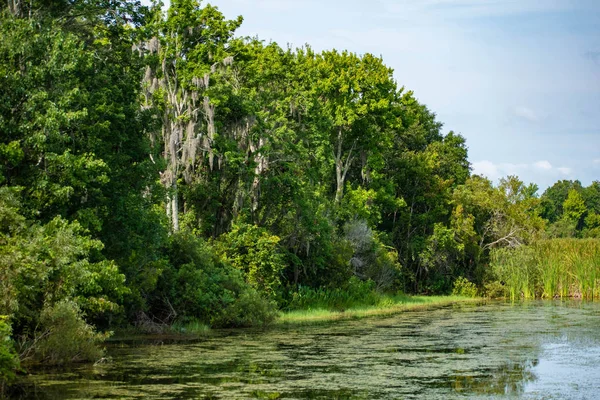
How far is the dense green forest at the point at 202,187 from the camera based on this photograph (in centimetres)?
1884

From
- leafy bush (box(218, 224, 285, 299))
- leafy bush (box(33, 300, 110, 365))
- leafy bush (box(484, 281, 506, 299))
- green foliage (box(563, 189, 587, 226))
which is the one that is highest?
green foliage (box(563, 189, 587, 226))

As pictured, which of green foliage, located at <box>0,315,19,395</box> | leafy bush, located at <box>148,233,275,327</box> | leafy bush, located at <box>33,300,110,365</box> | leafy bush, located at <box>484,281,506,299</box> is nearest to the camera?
green foliage, located at <box>0,315,19,395</box>

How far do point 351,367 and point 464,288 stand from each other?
123 feet

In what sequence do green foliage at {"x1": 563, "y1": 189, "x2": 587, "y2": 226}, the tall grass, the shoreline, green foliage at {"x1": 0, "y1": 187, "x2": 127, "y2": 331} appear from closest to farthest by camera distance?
green foliage at {"x1": 0, "y1": 187, "x2": 127, "y2": 331}, the shoreline, the tall grass, green foliage at {"x1": 563, "y1": 189, "x2": 587, "y2": 226}

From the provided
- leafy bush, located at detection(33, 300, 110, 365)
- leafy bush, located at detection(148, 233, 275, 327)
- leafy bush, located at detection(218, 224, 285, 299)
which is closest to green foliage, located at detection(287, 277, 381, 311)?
leafy bush, located at detection(218, 224, 285, 299)

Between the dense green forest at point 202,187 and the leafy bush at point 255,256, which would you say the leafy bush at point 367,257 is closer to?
the dense green forest at point 202,187

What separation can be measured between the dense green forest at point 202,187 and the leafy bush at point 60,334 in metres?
0.04

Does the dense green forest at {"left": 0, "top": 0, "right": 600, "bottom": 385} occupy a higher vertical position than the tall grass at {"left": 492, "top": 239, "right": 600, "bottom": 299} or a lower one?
higher

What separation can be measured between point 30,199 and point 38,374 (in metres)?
5.30

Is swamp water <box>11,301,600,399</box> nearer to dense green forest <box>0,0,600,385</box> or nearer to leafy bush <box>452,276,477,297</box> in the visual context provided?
dense green forest <box>0,0,600,385</box>

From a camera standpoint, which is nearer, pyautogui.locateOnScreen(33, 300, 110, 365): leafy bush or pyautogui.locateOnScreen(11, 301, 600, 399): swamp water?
pyautogui.locateOnScreen(11, 301, 600, 399): swamp water

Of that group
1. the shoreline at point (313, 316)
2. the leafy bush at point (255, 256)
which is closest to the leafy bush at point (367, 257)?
the shoreline at point (313, 316)

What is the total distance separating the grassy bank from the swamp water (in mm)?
3958

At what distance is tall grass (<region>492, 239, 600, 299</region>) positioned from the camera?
4584 cm
